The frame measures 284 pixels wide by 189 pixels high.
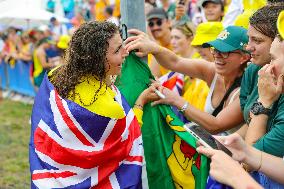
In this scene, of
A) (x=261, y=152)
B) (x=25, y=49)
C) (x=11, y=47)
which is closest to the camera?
(x=261, y=152)

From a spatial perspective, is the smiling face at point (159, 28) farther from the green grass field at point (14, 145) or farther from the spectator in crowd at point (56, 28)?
the spectator in crowd at point (56, 28)

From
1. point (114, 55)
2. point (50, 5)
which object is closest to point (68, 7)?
point (50, 5)

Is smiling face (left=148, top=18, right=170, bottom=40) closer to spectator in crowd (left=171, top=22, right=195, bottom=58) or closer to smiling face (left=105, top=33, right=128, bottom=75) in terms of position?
spectator in crowd (left=171, top=22, right=195, bottom=58)

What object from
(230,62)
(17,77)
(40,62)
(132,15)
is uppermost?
(132,15)

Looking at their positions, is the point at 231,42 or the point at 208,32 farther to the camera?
the point at 208,32

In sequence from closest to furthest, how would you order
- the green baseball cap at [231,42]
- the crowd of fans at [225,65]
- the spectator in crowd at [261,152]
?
1. the spectator in crowd at [261,152]
2. the crowd of fans at [225,65]
3. the green baseball cap at [231,42]

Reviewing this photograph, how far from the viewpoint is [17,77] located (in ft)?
47.0

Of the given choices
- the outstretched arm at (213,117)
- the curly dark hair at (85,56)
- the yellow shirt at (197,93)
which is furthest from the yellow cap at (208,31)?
the curly dark hair at (85,56)

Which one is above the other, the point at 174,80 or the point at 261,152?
the point at 261,152

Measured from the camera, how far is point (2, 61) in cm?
1546

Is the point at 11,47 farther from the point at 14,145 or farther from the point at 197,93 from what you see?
the point at 197,93

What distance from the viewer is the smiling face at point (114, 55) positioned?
3234 mm

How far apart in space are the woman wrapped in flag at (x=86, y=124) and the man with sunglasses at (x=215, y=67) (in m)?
0.42

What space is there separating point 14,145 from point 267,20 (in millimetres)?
6350
